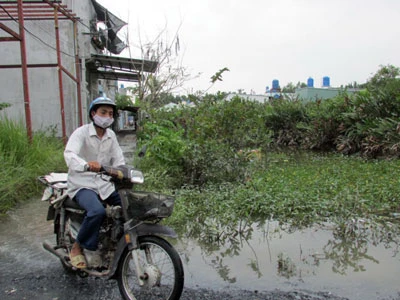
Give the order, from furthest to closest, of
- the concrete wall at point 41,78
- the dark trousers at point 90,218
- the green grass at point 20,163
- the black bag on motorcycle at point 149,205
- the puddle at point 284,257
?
the concrete wall at point 41,78
the green grass at point 20,163
the puddle at point 284,257
the dark trousers at point 90,218
the black bag on motorcycle at point 149,205

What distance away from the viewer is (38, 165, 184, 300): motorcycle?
2.66 meters

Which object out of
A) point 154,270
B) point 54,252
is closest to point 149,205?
point 154,270

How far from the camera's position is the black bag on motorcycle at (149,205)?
8.67ft

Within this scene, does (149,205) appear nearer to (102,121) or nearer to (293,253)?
(102,121)

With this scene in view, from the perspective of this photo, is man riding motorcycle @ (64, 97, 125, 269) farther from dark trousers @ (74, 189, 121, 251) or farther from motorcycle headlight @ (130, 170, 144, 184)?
motorcycle headlight @ (130, 170, 144, 184)

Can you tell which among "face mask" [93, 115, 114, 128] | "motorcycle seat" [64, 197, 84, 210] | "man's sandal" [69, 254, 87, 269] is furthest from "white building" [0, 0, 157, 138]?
"man's sandal" [69, 254, 87, 269]

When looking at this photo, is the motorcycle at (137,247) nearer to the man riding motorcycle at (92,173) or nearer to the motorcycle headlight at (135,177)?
the motorcycle headlight at (135,177)

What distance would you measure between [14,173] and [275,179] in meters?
4.67

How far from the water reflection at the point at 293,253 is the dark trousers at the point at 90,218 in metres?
1.10

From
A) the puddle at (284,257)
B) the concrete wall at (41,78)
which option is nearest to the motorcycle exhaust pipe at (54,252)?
the puddle at (284,257)

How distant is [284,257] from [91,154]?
228 cm

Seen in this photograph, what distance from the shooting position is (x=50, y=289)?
10.7 ft

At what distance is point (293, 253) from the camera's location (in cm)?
384

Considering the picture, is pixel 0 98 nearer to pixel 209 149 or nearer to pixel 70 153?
pixel 209 149
